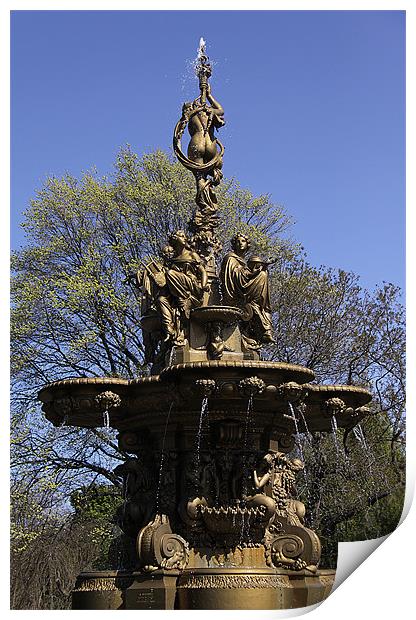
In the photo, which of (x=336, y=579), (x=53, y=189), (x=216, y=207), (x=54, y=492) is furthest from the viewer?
(x=53, y=189)

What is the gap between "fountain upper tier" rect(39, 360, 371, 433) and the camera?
1053cm

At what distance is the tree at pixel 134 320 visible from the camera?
22188 millimetres

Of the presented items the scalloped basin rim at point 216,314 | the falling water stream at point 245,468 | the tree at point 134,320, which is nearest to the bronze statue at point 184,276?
the scalloped basin rim at point 216,314

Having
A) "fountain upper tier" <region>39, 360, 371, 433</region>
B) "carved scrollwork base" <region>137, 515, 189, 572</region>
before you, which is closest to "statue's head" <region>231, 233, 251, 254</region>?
"fountain upper tier" <region>39, 360, 371, 433</region>

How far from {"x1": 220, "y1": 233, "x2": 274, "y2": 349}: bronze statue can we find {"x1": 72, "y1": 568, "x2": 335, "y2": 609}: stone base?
293 cm

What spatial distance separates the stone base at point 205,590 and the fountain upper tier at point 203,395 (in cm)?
176

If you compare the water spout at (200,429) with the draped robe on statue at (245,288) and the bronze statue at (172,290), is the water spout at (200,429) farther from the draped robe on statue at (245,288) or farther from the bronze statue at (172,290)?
the draped robe on statue at (245,288)

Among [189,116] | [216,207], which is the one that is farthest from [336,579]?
[189,116]

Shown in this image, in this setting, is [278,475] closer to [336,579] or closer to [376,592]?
[336,579]

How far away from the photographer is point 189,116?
13.6 meters

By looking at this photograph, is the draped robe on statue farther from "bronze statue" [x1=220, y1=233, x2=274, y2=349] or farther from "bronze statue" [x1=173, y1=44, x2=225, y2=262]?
"bronze statue" [x1=173, y1=44, x2=225, y2=262]

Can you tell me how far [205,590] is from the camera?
1043cm

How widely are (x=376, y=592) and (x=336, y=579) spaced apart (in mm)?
1619

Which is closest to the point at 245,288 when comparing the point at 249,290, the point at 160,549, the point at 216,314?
the point at 249,290
